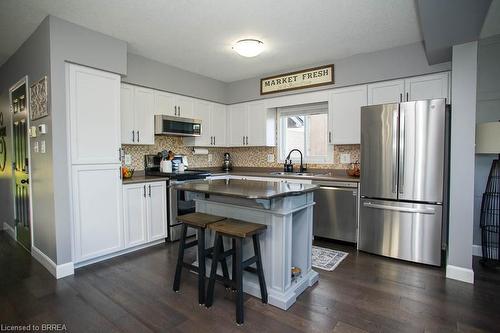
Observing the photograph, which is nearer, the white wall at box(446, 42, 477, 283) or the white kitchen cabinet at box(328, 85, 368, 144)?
the white wall at box(446, 42, 477, 283)

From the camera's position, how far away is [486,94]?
3162 mm

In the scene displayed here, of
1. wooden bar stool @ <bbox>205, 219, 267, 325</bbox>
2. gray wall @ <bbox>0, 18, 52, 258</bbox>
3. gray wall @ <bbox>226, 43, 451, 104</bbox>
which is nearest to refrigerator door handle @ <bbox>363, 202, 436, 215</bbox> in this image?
gray wall @ <bbox>226, 43, 451, 104</bbox>

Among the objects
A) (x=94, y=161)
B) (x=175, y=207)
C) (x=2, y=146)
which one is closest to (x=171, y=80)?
(x=94, y=161)

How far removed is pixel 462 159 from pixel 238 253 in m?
2.28

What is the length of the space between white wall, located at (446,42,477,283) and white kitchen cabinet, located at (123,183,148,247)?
3.39m

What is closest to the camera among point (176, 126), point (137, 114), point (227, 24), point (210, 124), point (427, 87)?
point (227, 24)

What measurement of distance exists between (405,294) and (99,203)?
10.3 feet

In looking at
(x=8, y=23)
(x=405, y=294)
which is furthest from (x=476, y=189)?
(x=8, y=23)

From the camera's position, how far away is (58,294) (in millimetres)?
2393

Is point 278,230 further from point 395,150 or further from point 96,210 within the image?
point 96,210

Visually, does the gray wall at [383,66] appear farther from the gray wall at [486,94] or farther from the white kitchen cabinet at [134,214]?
the white kitchen cabinet at [134,214]

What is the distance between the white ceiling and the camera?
2.46 m

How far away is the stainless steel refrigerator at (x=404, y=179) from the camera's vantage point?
288 cm

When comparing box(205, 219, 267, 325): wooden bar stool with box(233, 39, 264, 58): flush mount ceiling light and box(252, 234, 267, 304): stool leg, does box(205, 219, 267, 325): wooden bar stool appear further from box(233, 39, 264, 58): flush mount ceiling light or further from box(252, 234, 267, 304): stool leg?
box(233, 39, 264, 58): flush mount ceiling light
